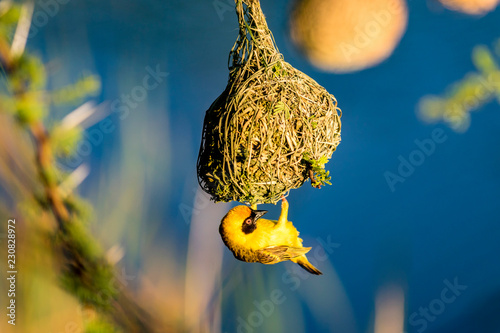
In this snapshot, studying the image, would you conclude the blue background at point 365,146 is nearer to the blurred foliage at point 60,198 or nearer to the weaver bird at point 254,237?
the blurred foliage at point 60,198

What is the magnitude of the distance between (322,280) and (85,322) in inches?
44.4

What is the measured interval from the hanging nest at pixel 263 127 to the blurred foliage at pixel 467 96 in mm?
1024

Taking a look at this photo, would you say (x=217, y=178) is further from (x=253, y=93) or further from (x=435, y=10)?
(x=435, y=10)

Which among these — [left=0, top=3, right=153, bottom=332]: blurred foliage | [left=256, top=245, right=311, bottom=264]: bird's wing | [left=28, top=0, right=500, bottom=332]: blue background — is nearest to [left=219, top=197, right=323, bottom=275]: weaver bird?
[left=256, top=245, right=311, bottom=264]: bird's wing

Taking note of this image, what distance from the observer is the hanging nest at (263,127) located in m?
1.13

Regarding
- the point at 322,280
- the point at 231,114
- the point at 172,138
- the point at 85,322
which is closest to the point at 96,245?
the point at 85,322

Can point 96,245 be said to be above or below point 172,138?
below

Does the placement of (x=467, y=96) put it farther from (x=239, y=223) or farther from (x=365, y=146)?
(x=239, y=223)

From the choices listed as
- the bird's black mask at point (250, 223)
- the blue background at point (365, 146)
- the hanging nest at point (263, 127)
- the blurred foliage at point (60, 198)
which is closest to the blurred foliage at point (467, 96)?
the blue background at point (365, 146)

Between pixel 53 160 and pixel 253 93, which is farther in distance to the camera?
pixel 53 160

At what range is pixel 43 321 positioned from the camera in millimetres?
2104

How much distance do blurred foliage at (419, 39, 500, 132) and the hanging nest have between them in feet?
3.36

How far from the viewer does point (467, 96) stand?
2.04m

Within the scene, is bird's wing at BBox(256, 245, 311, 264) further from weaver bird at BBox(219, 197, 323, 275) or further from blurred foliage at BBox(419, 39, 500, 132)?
blurred foliage at BBox(419, 39, 500, 132)
